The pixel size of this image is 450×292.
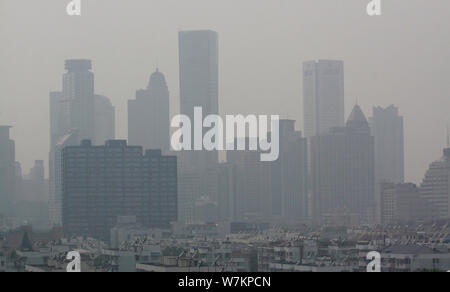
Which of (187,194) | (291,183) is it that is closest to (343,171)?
(187,194)

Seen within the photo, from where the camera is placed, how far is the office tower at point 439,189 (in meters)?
9.95

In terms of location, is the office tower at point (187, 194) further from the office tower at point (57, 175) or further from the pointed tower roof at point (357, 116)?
the pointed tower roof at point (357, 116)

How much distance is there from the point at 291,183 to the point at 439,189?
3150 mm

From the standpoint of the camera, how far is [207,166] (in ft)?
27.1

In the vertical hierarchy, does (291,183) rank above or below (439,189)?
above

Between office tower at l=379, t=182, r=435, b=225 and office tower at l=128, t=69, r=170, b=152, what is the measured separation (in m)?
2.86

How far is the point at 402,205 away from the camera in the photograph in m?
12.9

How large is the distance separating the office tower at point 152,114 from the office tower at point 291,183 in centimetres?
114

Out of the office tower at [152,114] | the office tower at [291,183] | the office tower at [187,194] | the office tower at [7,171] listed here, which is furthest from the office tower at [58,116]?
the office tower at [291,183]

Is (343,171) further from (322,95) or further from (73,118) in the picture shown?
(322,95)

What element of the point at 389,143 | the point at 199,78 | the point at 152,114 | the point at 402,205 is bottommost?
the point at 402,205

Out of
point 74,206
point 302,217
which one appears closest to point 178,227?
point 74,206

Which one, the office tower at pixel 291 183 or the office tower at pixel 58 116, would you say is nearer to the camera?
the office tower at pixel 58 116

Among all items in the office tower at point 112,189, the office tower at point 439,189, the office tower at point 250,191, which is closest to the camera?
the office tower at point 250,191
